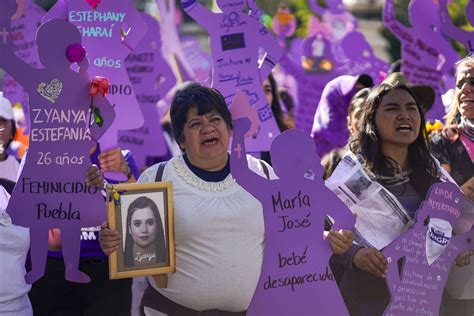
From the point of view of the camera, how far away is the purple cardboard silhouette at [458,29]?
4.88m

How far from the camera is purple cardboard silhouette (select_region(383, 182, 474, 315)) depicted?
3732 mm

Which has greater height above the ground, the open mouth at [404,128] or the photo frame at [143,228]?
the open mouth at [404,128]

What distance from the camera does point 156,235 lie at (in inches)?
137

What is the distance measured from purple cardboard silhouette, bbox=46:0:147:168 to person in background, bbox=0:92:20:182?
2.01 feet

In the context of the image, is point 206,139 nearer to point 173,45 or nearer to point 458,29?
point 458,29

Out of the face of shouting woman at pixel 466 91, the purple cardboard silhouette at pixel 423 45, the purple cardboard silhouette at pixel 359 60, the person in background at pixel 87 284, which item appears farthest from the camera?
the purple cardboard silhouette at pixel 359 60

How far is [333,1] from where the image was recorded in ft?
27.7

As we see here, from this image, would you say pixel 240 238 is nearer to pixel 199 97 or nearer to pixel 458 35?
pixel 199 97

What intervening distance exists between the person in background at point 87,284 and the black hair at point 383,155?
3.43ft

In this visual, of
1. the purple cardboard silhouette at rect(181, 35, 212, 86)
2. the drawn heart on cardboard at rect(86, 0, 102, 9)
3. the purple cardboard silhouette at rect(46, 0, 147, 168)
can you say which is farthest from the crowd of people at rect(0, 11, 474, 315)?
the purple cardboard silhouette at rect(181, 35, 212, 86)

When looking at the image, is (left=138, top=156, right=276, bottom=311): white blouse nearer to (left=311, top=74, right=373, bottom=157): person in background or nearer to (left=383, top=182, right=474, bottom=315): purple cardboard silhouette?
(left=383, top=182, right=474, bottom=315): purple cardboard silhouette

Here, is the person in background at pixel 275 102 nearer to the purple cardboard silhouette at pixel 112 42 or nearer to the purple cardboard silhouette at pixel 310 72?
the purple cardboard silhouette at pixel 310 72

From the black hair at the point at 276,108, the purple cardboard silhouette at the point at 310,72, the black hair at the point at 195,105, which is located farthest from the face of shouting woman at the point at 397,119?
the purple cardboard silhouette at the point at 310,72

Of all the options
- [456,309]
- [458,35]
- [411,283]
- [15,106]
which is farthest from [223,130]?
[15,106]
